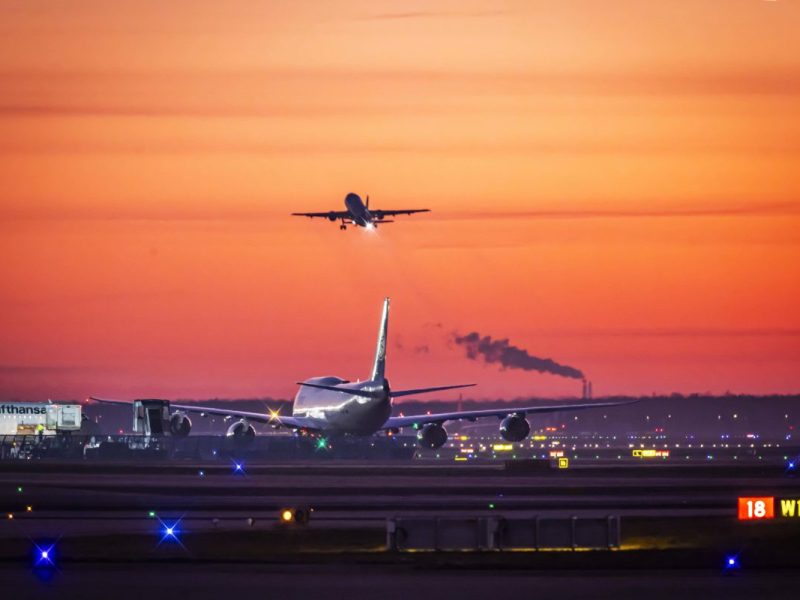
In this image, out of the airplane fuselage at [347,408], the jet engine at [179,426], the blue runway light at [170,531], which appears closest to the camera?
the blue runway light at [170,531]

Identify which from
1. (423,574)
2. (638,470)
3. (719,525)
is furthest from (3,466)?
(423,574)

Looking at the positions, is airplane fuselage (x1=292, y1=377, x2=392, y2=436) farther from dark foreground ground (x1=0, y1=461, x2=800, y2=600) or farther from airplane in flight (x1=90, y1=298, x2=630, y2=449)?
dark foreground ground (x1=0, y1=461, x2=800, y2=600)

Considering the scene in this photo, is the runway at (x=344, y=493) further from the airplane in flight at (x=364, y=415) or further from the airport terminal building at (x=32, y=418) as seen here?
the airport terminal building at (x=32, y=418)

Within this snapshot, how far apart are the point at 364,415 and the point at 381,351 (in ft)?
27.8

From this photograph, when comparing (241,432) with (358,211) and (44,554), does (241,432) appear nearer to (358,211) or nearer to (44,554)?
(358,211)

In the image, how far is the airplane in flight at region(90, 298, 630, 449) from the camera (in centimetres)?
13275

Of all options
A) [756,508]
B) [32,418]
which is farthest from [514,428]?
[756,508]

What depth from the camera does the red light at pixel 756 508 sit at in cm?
5009

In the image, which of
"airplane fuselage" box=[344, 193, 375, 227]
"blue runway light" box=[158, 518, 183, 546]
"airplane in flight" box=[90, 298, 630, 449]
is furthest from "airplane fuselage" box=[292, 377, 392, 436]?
"blue runway light" box=[158, 518, 183, 546]

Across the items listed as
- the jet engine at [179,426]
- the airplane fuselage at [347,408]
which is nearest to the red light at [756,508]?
the airplane fuselage at [347,408]

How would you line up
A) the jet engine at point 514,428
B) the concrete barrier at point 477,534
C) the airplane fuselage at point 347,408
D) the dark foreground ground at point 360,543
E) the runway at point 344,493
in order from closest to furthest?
1. the dark foreground ground at point 360,543
2. the concrete barrier at point 477,534
3. the runway at point 344,493
4. the jet engine at point 514,428
5. the airplane fuselage at point 347,408

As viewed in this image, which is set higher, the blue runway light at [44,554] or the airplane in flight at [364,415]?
the airplane in flight at [364,415]

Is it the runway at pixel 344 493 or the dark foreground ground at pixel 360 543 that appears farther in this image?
the runway at pixel 344 493

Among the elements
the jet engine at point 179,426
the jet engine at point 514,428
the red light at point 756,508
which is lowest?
the red light at point 756,508
